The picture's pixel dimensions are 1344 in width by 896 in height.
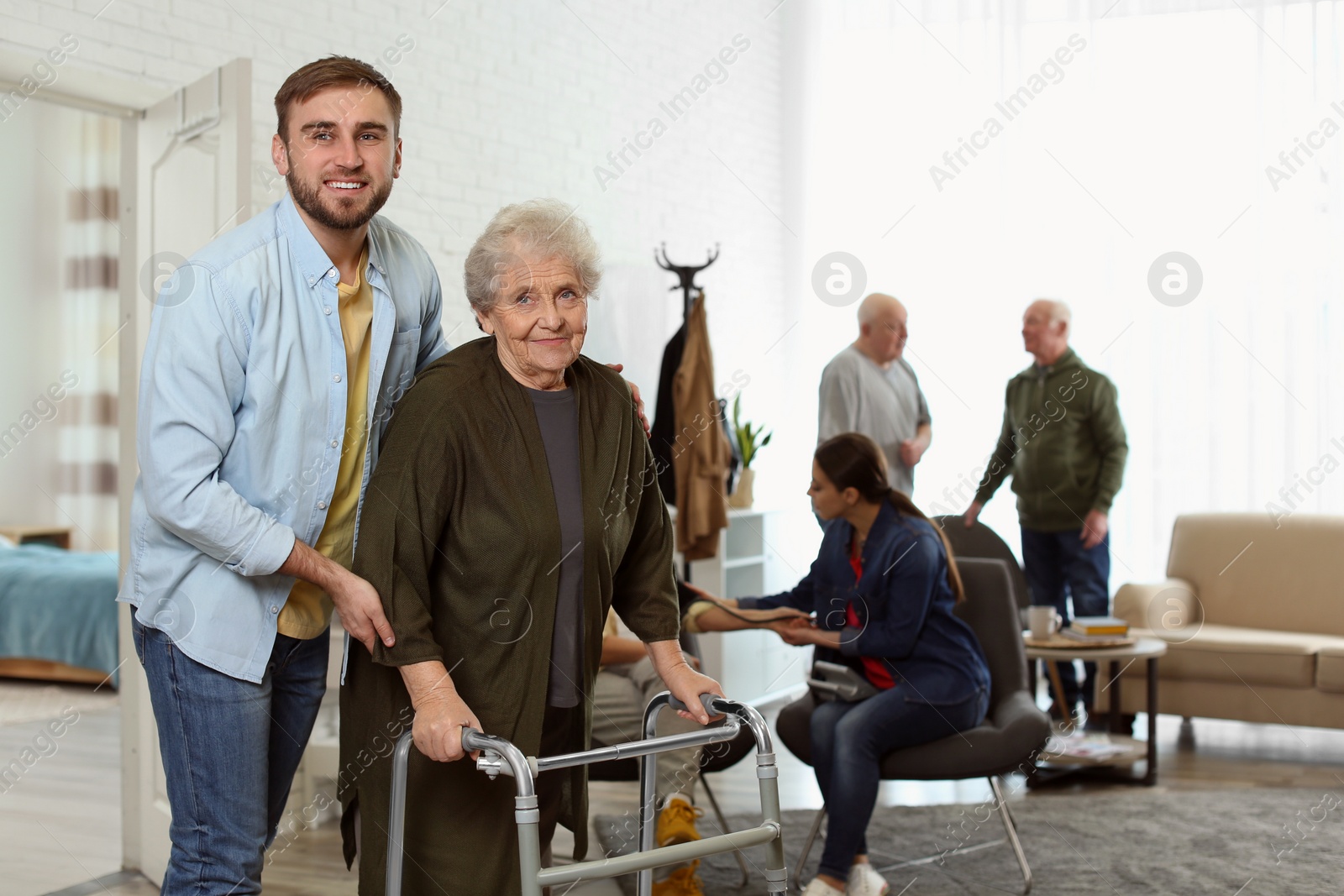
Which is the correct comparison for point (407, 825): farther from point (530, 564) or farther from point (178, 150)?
point (178, 150)

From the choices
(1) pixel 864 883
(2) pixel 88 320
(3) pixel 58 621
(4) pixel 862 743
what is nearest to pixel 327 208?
(4) pixel 862 743

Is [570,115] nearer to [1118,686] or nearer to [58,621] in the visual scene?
[1118,686]

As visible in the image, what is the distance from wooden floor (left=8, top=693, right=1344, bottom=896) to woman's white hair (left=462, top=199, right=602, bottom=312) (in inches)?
58.7

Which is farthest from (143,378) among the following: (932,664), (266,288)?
(932,664)

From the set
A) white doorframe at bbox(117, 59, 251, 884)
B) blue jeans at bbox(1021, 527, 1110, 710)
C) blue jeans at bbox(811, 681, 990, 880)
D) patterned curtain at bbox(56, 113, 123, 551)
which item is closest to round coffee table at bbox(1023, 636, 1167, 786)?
blue jeans at bbox(1021, 527, 1110, 710)

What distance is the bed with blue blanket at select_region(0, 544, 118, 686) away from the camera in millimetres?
5848

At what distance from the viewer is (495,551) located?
174 cm

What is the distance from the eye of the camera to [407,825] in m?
1.83

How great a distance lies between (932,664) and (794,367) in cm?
397

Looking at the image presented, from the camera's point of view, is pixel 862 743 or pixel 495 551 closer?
pixel 495 551

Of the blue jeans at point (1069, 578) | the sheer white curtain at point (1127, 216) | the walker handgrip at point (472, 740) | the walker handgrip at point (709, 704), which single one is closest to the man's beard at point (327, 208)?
the walker handgrip at point (472, 740)

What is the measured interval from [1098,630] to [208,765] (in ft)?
10.7

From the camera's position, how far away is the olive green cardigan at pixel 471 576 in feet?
5.57

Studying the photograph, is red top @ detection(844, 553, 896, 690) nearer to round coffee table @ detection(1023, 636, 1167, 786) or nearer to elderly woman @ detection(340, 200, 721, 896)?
round coffee table @ detection(1023, 636, 1167, 786)
